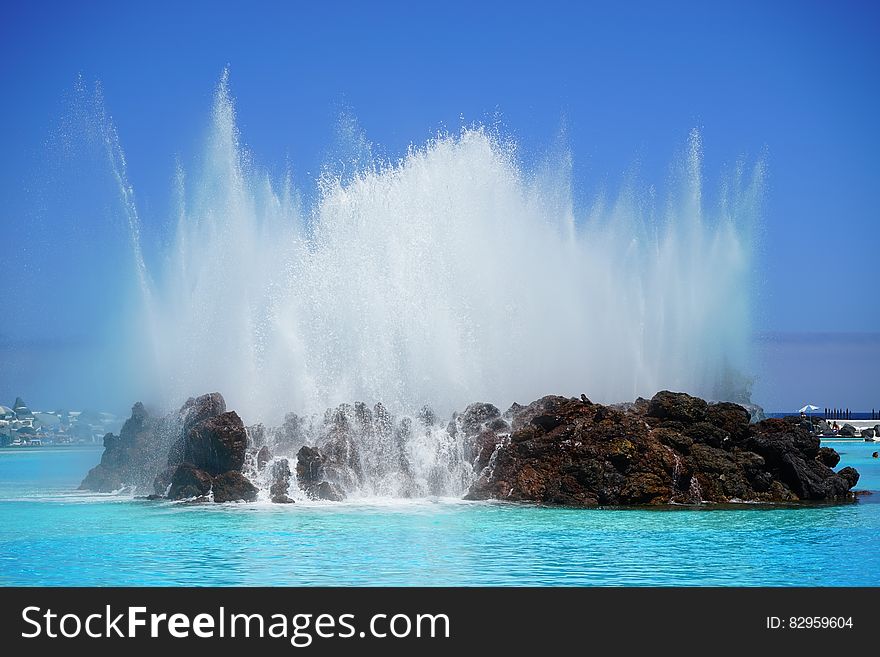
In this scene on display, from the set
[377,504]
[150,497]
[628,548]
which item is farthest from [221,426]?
[628,548]

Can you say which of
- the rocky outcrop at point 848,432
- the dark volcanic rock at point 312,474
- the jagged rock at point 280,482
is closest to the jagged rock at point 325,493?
the dark volcanic rock at point 312,474

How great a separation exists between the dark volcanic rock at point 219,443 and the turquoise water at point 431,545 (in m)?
2.28

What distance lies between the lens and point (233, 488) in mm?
28625

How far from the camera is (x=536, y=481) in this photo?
92.2 feet

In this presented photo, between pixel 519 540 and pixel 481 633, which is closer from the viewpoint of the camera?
pixel 481 633

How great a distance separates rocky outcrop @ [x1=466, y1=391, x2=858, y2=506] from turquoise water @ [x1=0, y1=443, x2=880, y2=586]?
132 centimetres

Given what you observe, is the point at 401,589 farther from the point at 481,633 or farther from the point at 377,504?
the point at 377,504

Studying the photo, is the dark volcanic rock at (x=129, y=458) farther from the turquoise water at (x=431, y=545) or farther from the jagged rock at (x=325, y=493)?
the jagged rock at (x=325, y=493)

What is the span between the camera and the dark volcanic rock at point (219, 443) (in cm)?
2941

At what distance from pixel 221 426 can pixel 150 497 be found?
3187 mm

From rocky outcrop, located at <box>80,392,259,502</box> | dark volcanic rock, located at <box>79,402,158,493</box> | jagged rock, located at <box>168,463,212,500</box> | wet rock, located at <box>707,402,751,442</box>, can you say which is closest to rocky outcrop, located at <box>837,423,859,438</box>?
wet rock, located at <box>707,402,751,442</box>

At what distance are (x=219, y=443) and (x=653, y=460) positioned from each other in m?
12.9

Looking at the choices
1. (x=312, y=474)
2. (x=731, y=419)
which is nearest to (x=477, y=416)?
(x=312, y=474)

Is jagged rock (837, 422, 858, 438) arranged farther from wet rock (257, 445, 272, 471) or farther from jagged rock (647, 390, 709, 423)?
wet rock (257, 445, 272, 471)
